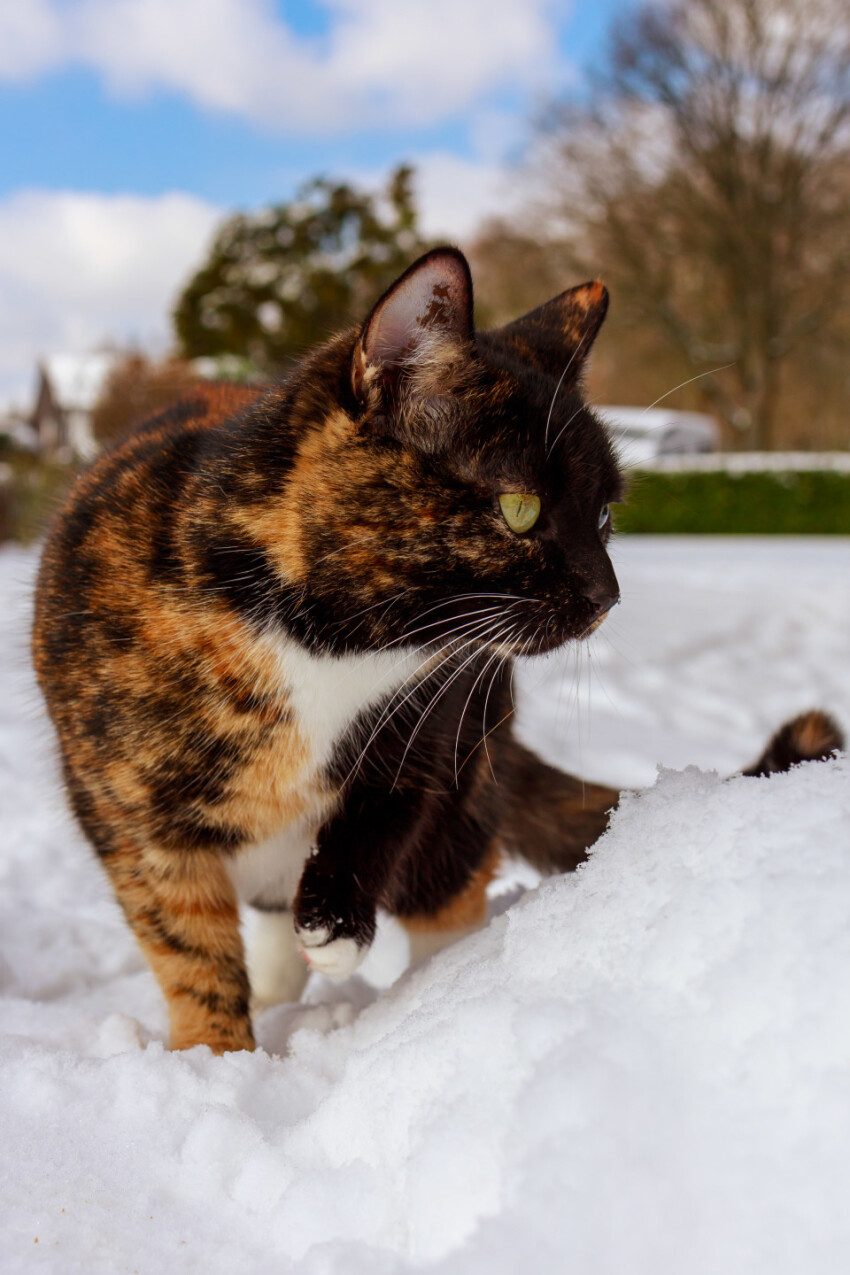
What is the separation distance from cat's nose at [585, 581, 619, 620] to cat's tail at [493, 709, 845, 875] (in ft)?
1.64

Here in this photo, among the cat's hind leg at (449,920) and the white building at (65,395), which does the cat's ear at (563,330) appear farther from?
the white building at (65,395)

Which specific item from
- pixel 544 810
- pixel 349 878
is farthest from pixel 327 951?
pixel 544 810

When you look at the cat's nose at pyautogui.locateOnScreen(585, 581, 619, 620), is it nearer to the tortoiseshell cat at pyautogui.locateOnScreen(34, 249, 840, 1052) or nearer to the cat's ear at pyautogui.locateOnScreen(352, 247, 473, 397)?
the tortoiseshell cat at pyautogui.locateOnScreen(34, 249, 840, 1052)

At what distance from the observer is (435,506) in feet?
4.71

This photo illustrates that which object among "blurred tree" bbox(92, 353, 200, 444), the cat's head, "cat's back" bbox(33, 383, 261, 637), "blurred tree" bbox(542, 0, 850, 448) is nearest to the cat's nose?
the cat's head

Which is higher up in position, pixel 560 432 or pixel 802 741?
pixel 560 432

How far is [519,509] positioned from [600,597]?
0.61ft

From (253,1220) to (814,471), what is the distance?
13.5 metres

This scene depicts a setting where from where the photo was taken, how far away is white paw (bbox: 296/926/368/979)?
5.09 feet

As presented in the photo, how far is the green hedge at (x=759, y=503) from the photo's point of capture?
43.1 ft

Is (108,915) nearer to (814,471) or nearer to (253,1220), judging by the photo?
(253,1220)

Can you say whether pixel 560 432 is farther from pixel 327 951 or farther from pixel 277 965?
pixel 277 965

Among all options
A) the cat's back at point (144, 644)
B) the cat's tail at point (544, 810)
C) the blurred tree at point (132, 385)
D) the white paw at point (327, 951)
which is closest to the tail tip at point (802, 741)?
the cat's tail at point (544, 810)

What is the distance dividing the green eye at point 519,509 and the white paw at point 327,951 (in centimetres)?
71
